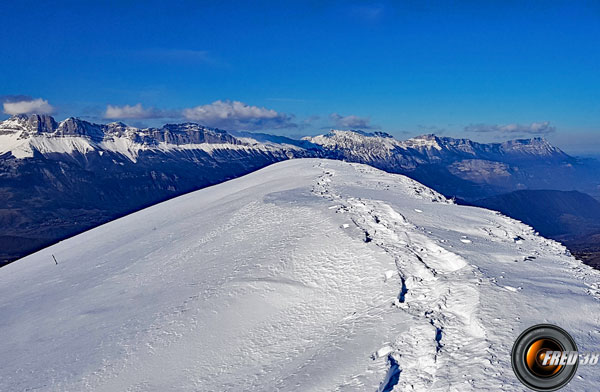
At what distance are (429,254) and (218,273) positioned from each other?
14241 millimetres

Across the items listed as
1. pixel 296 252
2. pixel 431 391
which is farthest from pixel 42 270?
pixel 431 391

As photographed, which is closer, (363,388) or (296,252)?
(363,388)

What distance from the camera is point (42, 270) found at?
1486 inches

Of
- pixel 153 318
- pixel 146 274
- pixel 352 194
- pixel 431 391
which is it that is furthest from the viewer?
pixel 352 194

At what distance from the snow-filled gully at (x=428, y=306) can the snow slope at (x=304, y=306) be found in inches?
3.0

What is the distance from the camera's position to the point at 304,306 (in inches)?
841

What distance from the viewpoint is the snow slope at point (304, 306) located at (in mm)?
15695

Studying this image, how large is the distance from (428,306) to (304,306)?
6.57 m

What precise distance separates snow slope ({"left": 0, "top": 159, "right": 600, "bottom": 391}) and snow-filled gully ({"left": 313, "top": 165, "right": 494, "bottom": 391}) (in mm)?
77

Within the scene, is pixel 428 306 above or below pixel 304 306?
below

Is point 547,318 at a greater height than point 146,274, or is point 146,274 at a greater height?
point 146,274

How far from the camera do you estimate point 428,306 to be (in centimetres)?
1897

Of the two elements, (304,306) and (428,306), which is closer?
(428,306)

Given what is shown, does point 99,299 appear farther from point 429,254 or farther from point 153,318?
point 429,254
